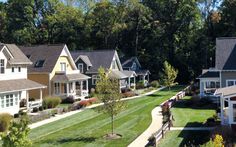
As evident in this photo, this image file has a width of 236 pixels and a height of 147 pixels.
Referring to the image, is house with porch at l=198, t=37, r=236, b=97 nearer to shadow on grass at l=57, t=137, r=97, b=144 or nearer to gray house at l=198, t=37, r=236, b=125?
gray house at l=198, t=37, r=236, b=125

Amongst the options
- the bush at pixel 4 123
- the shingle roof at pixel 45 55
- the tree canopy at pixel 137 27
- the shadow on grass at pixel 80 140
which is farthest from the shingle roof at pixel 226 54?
the tree canopy at pixel 137 27

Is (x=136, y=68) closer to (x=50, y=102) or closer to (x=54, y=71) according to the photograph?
(x=54, y=71)

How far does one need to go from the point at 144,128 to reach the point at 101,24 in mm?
64602

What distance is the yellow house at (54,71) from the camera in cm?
5691

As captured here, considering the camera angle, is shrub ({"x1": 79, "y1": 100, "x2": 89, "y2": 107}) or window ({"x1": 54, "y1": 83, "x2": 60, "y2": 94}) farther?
window ({"x1": 54, "y1": 83, "x2": 60, "y2": 94})

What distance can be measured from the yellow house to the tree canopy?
1266 inches

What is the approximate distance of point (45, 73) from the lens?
5672cm

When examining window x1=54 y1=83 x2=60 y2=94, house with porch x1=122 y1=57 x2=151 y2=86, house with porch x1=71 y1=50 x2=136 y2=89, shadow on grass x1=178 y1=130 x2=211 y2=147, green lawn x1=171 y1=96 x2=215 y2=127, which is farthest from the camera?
house with porch x1=122 y1=57 x2=151 y2=86

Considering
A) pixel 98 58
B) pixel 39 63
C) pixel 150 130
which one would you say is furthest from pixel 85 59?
pixel 150 130

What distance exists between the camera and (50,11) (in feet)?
334

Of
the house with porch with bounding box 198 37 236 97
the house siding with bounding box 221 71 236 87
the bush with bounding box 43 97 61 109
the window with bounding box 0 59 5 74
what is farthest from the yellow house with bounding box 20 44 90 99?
the house siding with bounding box 221 71 236 87

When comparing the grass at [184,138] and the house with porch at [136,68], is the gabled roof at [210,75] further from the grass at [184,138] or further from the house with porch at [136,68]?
the house with porch at [136,68]

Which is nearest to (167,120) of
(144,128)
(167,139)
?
(144,128)

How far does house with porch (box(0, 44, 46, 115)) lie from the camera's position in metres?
42.4
